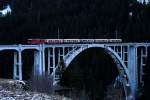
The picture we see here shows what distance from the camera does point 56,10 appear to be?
253 ft

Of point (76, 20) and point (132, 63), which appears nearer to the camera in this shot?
point (132, 63)

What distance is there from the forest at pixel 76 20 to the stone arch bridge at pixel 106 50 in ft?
27.9

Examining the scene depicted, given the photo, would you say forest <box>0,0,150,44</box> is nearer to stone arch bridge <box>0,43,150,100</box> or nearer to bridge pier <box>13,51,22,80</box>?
stone arch bridge <box>0,43,150,100</box>

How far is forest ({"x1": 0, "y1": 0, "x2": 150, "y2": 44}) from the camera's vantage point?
207ft

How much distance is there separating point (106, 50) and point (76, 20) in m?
21.3

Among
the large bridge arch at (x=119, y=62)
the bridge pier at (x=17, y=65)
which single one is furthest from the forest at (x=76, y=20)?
the bridge pier at (x=17, y=65)

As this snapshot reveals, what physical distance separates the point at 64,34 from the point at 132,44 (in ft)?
47.0

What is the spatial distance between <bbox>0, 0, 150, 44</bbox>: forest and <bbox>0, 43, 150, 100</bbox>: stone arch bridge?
8494mm

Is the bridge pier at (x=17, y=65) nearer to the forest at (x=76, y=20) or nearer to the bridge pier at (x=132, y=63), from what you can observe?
the bridge pier at (x=132, y=63)

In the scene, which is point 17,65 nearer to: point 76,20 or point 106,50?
point 106,50

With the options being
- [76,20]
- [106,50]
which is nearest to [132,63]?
[106,50]

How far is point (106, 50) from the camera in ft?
164

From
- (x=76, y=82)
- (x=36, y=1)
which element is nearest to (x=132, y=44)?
(x=76, y=82)

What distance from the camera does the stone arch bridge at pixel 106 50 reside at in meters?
41.5
